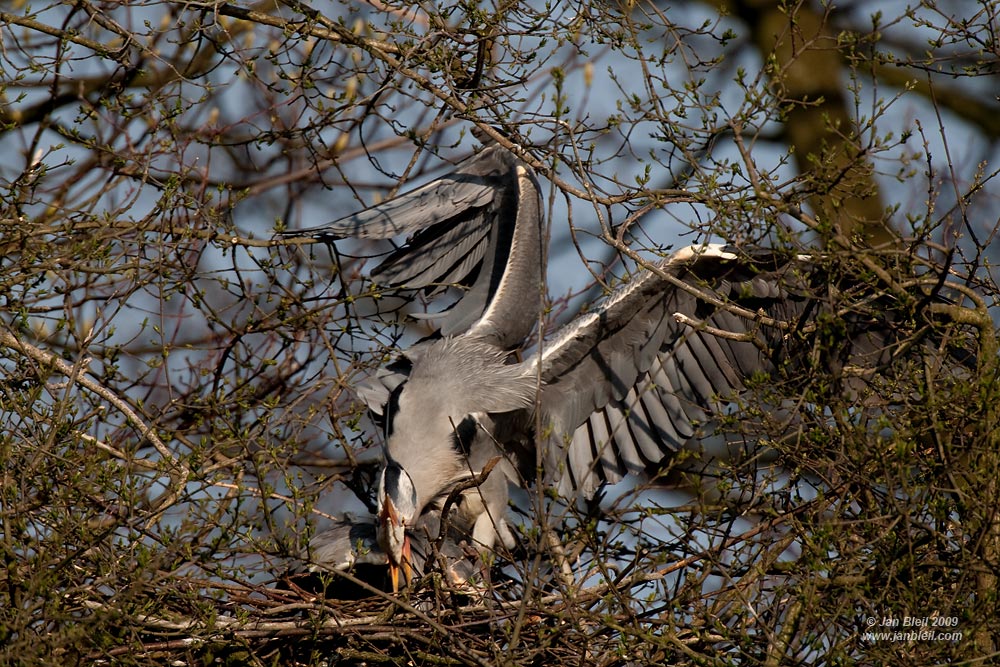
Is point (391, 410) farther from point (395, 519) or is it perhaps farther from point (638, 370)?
point (638, 370)

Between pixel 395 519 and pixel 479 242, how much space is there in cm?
165

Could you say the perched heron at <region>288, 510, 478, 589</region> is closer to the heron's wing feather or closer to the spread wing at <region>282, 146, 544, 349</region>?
the heron's wing feather

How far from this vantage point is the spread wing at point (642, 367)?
4.32 metres

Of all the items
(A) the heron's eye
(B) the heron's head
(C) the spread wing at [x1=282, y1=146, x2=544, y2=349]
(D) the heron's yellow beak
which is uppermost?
(C) the spread wing at [x1=282, y1=146, x2=544, y2=349]

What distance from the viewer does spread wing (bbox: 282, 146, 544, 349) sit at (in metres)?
4.84

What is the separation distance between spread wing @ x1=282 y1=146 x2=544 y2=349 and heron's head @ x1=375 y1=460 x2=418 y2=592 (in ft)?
3.31

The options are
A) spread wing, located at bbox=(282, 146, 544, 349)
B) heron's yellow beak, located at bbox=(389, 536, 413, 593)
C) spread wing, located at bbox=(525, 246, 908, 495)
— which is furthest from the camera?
spread wing, located at bbox=(282, 146, 544, 349)

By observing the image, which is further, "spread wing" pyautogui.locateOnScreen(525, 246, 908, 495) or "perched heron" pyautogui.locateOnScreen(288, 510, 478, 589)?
"spread wing" pyautogui.locateOnScreen(525, 246, 908, 495)

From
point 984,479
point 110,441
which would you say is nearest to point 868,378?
point 984,479

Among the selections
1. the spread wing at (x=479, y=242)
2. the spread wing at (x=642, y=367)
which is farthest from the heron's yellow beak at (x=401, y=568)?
the spread wing at (x=479, y=242)

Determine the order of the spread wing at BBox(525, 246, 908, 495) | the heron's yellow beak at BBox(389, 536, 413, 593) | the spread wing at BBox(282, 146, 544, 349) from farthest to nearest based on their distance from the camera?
the spread wing at BBox(282, 146, 544, 349)
the spread wing at BBox(525, 246, 908, 495)
the heron's yellow beak at BBox(389, 536, 413, 593)

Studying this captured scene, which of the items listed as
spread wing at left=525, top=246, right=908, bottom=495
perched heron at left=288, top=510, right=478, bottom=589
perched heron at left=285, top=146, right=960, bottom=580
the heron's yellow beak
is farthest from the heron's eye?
the heron's yellow beak

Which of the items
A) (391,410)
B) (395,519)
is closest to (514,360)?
(391,410)

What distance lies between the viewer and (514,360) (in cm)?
516
